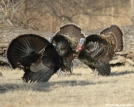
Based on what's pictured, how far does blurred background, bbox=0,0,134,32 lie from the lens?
2053 centimetres

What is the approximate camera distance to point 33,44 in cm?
1052

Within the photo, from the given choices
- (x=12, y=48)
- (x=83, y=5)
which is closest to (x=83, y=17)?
(x=83, y=5)

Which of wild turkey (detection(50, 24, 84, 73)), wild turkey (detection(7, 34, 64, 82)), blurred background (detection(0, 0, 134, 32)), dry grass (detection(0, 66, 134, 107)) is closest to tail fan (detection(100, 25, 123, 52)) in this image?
wild turkey (detection(50, 24, 84, 73))

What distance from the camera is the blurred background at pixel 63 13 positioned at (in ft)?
67.4

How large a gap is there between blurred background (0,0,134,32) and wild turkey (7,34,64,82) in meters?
9.28

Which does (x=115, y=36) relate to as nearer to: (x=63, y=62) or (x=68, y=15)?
(x=63, y=62)

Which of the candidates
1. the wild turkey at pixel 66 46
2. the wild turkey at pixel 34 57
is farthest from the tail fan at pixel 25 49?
the wild turkey at pixel 66 46

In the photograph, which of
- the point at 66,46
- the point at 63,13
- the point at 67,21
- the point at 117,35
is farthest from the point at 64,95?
the point at 63,13

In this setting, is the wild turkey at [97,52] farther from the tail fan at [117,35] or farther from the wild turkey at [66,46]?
the tail fan at [117,35]

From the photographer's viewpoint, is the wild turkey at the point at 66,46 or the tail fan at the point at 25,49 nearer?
the tail fan at the point at 25,49

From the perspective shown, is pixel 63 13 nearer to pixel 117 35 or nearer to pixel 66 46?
pixel 117 35

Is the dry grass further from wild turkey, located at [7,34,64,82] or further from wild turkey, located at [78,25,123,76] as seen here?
wild turkey, located at [78,25,123,76]

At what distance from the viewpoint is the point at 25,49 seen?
34.1 feet

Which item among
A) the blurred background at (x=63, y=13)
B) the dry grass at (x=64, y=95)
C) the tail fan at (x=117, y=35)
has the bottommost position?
the blurred background at (x=63, y=13)
